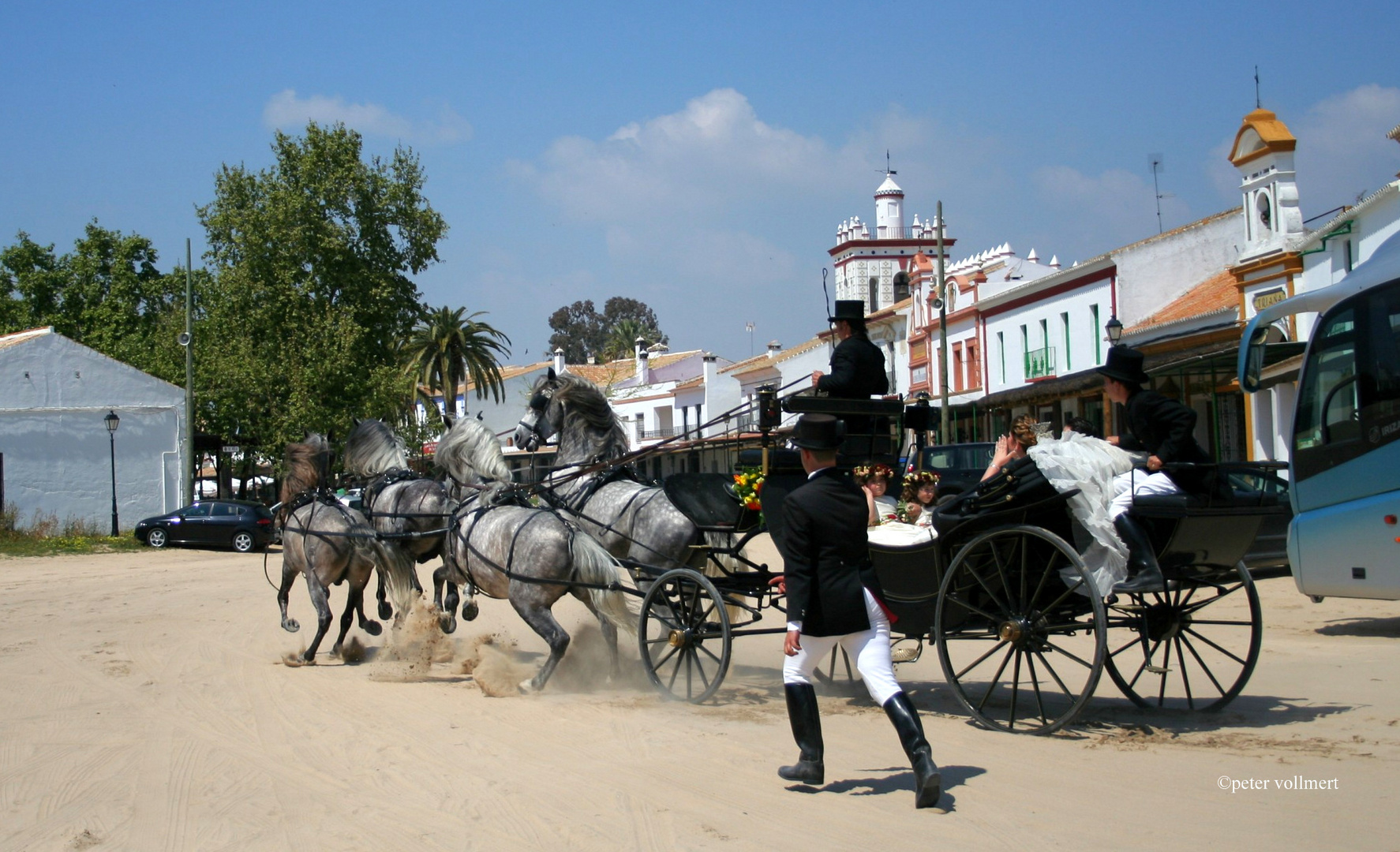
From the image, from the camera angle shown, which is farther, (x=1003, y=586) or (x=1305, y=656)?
(x=1305, y=656)

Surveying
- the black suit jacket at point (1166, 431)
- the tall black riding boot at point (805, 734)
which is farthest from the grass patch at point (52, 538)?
the black suit jacket at point (1166, 431)

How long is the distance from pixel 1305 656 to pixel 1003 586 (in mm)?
3983

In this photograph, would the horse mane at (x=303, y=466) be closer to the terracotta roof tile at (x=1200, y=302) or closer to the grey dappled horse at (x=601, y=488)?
the grey dappled horse at (x=601, y=488)

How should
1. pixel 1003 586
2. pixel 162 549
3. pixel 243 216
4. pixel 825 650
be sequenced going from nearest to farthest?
1. pixel 825 650
2. pixel 1003 586
3. pixel 162 549
4. pixel 243 216

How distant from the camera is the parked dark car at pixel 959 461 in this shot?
61.6ft

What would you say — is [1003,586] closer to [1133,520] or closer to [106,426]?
[1133,520]

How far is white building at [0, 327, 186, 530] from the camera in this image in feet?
104

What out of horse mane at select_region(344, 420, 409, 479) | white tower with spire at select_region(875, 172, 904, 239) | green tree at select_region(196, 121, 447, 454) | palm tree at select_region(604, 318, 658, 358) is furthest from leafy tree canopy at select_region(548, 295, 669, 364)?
horse mane at select_region(344, 420, 409, 479)

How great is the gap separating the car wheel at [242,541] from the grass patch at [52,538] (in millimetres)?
2336

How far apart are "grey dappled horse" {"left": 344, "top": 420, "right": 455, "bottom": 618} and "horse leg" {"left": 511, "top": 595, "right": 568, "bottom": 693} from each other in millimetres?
1949

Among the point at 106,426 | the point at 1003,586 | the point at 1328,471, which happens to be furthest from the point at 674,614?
the point at 106,426

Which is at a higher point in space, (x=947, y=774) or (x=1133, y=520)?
(x=1133, y=520)

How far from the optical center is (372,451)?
11102 mm

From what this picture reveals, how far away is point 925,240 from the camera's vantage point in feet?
207
